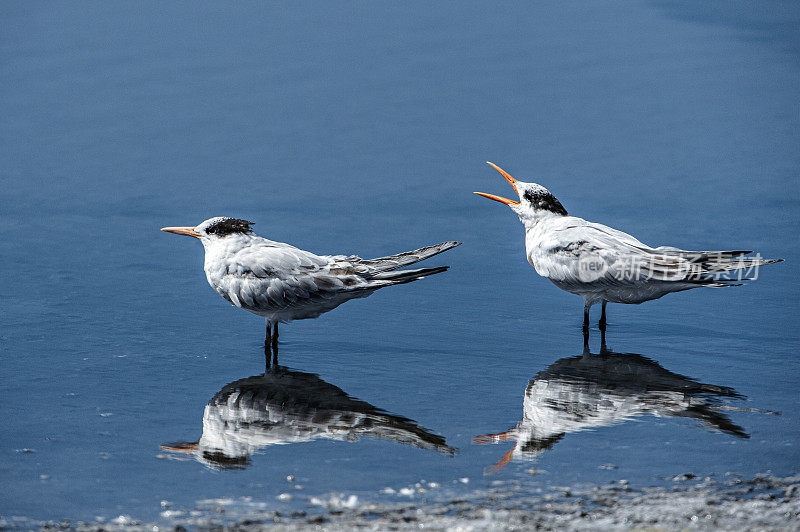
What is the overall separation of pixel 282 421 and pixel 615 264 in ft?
11.2

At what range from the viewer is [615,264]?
9.01m

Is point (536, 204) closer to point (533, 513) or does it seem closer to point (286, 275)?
point (286, 275)

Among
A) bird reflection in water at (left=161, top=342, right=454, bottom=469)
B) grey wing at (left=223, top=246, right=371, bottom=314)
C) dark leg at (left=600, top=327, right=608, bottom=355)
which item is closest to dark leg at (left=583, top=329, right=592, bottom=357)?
dark leg at (left=600, top=327, right=608, bottom=355)

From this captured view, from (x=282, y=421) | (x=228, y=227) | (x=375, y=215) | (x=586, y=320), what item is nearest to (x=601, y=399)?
(x=586, y=320)

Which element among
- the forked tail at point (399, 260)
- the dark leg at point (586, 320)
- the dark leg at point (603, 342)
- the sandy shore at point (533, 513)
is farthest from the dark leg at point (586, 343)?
the sandy shore at point (533, 513)

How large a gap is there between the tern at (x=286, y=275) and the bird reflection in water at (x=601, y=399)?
1.45m

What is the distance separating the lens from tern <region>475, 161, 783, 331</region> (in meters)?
8.89

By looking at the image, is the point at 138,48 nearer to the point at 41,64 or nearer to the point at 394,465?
the point at 41,64

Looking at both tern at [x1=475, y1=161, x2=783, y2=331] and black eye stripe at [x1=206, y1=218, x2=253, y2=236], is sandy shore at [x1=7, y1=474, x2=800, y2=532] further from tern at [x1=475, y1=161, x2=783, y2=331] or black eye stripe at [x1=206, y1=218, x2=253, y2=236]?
black eye stripe at [x1=206, y1=218, x2=253, y2=236]

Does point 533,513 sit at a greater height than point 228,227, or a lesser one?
lesser

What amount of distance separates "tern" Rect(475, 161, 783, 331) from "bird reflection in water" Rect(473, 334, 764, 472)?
2.24 feet

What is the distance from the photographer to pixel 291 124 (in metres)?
15.5

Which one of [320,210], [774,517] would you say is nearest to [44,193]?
[320,210]

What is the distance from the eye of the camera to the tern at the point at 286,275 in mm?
8680
